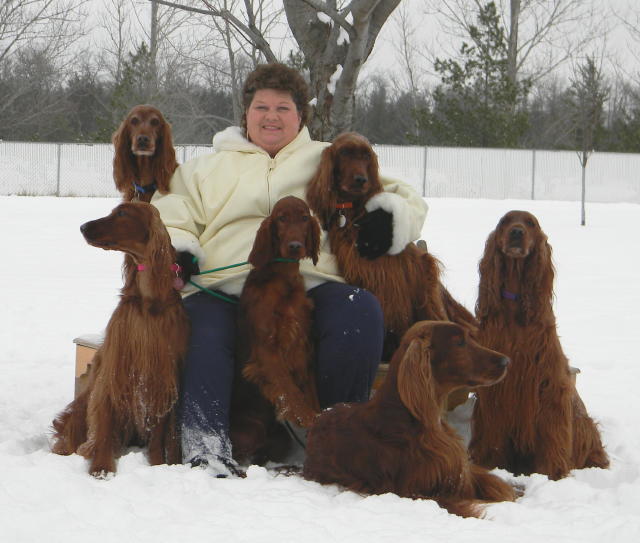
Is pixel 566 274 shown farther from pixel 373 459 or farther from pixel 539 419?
pixel 373 459

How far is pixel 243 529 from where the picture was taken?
7.13ft

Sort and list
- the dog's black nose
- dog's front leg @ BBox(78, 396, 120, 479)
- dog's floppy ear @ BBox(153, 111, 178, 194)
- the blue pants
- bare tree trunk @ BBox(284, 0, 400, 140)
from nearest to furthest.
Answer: dog's front leg @ BBox(78, 396, 120, 479) → the blue pants → the dog's black nose → dog's floppy ear @ BBox(153, 111, 178, 194) → bare tree trunk @ BBox(284, 0, 400, 140)

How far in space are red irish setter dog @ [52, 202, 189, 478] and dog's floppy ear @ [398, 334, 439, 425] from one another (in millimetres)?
873

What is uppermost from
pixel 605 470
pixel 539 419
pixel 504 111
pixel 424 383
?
pixel 504 111

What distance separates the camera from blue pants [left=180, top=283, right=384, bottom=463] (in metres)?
2.95

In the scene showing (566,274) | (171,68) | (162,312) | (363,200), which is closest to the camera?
(162,312)

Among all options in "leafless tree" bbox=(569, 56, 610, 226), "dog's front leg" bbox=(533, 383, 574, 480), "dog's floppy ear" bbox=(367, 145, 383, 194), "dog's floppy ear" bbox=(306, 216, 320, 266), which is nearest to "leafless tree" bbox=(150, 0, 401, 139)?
"dog's floppy ear" bbox=(367, 145, 383, 194)

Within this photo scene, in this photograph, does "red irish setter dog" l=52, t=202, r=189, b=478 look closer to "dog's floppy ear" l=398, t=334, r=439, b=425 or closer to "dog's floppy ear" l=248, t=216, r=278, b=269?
"dog's floppy ear" l=248, t=216, r=278, b=269

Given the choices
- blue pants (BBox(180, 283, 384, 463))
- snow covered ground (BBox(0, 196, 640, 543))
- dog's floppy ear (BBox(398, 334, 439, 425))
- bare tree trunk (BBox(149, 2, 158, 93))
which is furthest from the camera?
bare tree trunk (BBox(149, 2, 158, 93))

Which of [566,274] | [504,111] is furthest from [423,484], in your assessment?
[504,111]

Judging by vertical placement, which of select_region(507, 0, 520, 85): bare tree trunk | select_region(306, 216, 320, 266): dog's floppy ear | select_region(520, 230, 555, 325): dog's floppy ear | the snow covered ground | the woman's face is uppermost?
select_region(507, 0, 520, 85): bare tree trunk

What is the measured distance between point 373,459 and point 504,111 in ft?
75.3

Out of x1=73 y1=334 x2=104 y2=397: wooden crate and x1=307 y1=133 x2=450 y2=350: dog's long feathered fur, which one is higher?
x1=307 y1=133 x2=450 y2=350: dog's long feathered fur

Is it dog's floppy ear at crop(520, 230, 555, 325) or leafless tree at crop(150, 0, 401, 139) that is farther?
leafless tree at crop(150, 0, 401, 139)
